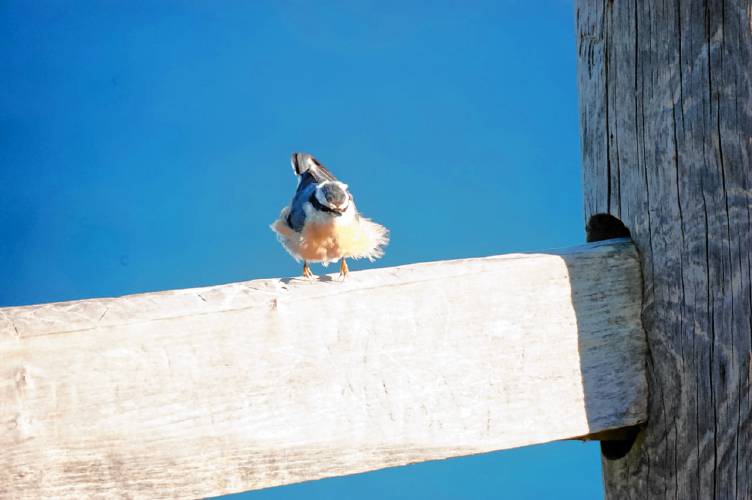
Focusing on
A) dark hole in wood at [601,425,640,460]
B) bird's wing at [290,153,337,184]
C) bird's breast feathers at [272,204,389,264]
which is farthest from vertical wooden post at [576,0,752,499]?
bird's wing at [290,153,337,184]

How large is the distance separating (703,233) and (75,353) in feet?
2.63

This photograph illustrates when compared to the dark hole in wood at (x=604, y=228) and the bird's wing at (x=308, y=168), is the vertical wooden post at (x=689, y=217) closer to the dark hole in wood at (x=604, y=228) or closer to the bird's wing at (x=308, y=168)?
the dark hole in wood at (x=604, y=228)

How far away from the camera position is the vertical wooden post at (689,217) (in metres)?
1.16

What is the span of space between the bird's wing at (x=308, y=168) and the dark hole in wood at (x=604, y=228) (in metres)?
1.30

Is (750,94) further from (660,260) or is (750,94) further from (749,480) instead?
(749,480)

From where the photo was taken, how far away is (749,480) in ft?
3.80

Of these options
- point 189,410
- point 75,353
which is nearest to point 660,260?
point 189,410

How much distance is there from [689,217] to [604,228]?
0.80 ft

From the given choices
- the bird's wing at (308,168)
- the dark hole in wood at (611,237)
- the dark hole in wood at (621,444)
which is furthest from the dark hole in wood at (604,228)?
the bird's wing at (308,168)

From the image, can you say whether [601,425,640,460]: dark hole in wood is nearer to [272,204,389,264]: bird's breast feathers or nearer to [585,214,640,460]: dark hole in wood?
[585,214,640,460]: dark hole in wood

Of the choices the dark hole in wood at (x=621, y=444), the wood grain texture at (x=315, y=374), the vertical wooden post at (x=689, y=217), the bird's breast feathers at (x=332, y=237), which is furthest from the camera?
the bird's breast feathers at (x=332, y=237)

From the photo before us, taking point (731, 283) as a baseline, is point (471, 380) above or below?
below

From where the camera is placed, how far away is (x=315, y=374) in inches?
42.0

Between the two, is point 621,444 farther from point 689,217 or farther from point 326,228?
point 326,228
